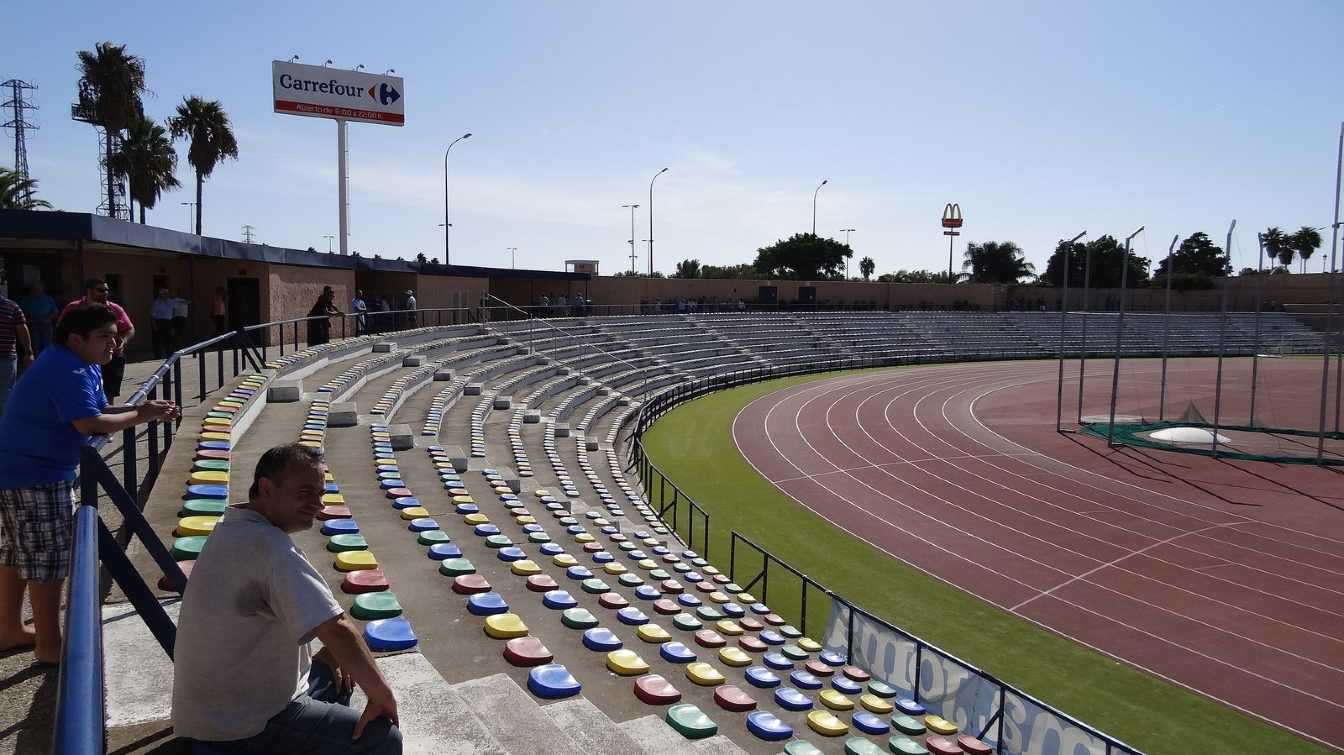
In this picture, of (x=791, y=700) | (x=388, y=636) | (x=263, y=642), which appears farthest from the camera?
(x=791, y=700)

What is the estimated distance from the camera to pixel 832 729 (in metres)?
6.89

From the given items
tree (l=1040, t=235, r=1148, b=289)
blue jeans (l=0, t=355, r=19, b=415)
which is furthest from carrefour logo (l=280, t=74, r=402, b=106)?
tree (l=1040, t=235, r=1148, b=289)

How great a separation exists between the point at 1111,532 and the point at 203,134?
40.1 m

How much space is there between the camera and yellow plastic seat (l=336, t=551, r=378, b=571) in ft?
23.2

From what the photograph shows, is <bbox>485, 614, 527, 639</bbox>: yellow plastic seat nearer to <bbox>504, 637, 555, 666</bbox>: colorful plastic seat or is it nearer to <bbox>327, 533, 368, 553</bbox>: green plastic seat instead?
<bbox>504, 637, 555, 666</bbox>: colorful plastic seat

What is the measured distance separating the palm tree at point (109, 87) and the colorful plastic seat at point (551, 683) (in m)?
38.7

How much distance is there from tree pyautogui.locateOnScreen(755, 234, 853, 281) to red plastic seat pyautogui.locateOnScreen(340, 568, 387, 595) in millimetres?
84118

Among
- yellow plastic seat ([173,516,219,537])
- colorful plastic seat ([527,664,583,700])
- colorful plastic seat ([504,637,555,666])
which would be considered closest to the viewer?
colorful plastic seat ([527,664,583,700])

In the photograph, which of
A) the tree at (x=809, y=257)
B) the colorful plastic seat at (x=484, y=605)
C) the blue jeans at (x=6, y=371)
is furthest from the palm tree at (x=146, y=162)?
the tree at (x=809, y=257)

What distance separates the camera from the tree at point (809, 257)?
89.7 meters

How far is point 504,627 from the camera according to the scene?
6.56 metres

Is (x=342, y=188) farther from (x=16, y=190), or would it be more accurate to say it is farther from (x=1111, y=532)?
(x=1111, y=532)

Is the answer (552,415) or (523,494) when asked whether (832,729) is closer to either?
(523,494)

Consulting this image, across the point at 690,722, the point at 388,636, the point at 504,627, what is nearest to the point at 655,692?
the point at 690,722
